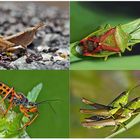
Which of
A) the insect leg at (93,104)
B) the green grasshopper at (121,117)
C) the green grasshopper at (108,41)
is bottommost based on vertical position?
the green grasshopper at (121,117)

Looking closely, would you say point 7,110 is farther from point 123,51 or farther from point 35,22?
point 123,51

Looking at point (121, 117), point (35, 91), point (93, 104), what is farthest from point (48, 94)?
point (121, 117)

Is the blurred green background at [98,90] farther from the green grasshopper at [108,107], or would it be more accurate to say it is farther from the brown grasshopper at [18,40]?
the brown grasshopper at [18,40]

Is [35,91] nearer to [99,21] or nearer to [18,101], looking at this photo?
[18,101]

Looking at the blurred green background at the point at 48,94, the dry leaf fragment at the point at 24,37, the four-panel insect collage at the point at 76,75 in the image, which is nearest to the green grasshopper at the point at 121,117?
the four-panel insect collage at the point at 76,75

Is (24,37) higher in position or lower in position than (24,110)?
higher
